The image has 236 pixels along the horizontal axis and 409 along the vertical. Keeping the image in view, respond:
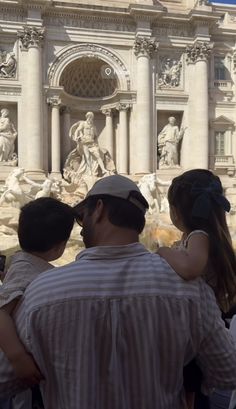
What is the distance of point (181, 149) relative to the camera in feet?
79.3

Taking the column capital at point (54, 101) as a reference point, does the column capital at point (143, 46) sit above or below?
above

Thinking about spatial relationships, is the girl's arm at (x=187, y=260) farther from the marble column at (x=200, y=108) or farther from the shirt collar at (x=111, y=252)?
the marble column at (x=200, y=108)

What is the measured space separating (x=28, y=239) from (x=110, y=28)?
73.1ft

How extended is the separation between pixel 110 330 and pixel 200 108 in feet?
74.9

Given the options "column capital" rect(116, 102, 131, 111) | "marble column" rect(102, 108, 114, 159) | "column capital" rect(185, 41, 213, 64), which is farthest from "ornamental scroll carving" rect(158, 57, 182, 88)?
"marble column" rect(102, 108, 114, 159)

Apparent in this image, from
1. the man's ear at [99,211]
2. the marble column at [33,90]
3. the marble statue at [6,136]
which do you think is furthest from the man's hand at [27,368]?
the marble statue at [6,136]

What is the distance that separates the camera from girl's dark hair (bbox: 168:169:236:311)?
7.80 feet

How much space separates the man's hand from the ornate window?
72.8ft

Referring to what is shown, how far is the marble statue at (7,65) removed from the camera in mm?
22047

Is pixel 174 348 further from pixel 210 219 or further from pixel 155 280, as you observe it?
pixel 210 219

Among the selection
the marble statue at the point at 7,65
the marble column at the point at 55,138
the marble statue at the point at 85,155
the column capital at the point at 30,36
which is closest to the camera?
the column capital at the point at 30,36

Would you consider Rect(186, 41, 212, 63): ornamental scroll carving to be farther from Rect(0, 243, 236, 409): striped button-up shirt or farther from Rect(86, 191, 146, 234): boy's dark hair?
Rect(0, 243, 236, 409): striped button-up shirt

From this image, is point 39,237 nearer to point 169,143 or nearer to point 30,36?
point 30,36

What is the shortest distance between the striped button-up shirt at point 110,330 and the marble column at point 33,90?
20389mm
